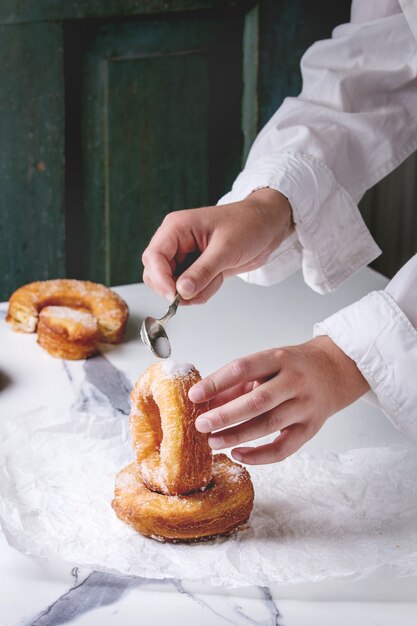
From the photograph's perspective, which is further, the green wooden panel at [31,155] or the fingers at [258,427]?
the green wooden panel at [31,155]

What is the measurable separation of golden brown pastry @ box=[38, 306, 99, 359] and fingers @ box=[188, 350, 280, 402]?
423mm

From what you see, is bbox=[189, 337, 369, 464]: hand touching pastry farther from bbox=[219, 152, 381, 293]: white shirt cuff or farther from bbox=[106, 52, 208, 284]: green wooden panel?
bbox=[106, 52, 208, 284]: green wooden panel

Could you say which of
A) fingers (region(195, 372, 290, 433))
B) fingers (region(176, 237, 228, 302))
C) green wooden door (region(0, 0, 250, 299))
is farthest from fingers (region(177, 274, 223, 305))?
green wooden door (region(0, 0, 250, 299))

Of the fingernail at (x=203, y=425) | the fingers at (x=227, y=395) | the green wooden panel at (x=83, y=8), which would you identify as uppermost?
the green wooden panel at (x=83, y=8)

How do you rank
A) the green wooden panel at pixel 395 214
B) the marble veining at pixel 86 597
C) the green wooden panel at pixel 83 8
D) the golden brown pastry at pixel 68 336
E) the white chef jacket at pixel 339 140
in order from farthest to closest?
the green wooden panel at pixel 395 214
the green wooden panel at pixel 83 8
the golden brown pastry at pixel 68 336
the white chef jacket at pixel 339 140
the marble veining at pixel 86 597

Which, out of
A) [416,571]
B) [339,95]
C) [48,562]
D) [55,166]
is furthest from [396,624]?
[55,166]

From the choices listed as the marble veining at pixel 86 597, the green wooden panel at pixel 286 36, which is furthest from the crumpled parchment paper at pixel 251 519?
the green wooden panel at pixel 286 36

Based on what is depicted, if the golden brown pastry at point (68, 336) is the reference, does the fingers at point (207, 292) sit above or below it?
above

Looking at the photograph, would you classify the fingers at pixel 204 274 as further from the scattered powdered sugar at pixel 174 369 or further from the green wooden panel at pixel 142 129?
the green wooden panel at pixel 142 129

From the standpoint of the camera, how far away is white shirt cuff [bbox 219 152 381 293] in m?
1.17

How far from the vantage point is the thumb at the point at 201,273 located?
3.20 feet

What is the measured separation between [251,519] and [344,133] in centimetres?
53

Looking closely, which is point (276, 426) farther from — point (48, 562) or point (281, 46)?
point (281, 46)

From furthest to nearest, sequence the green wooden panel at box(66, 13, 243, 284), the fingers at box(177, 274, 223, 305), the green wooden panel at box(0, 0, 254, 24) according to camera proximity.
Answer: the green wooden panel at box(66, 13, 243, 284) → the green wooden panel at box(0, 0, 254, 24) → the fingers at box(177, 274, 223, 305)
